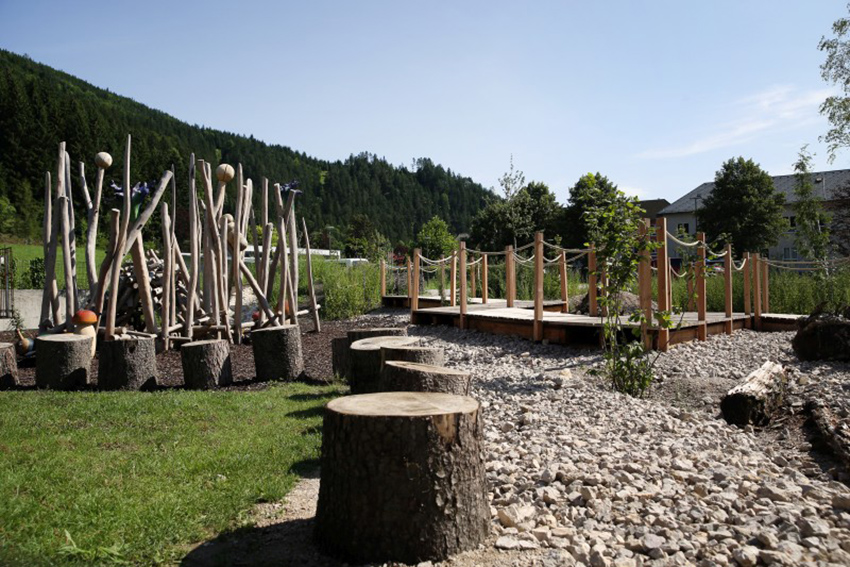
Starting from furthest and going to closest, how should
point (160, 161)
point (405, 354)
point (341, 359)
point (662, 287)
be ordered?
point (160, 161) < point (662, 287) < point (341, 359) < point (405, 354)

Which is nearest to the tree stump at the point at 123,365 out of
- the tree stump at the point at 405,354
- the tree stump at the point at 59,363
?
the tree stump at the point at 59,363

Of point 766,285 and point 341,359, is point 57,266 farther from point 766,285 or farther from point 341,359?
point 766,285

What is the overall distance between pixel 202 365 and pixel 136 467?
2825mm

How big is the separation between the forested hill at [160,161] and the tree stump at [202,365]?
1752 cm

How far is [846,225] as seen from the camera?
2258 cm

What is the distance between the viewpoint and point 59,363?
6.11 metres

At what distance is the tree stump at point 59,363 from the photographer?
610 cm

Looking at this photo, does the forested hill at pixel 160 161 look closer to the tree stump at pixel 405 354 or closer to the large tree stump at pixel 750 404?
the tree stump at pixel 405 354

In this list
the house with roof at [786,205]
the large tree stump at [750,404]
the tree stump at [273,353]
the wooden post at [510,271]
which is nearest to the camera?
the large tree stump at [750,404]

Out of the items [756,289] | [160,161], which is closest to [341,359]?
[756,289]

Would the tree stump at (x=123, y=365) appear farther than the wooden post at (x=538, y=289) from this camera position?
No

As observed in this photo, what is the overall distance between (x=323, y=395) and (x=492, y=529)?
3.48 metres

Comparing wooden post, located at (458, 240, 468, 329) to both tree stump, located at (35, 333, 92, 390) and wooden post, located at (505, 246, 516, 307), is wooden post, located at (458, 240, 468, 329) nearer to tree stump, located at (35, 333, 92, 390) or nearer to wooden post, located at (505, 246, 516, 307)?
wooden post, located at (505, 246, 516, 307)

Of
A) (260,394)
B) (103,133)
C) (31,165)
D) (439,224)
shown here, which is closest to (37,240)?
(31,165)
